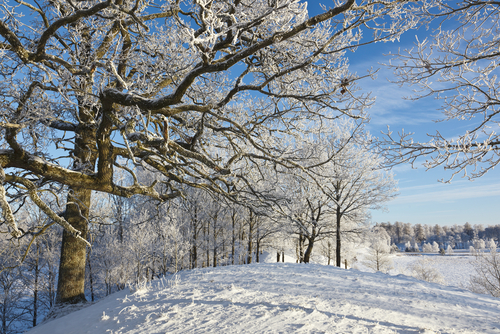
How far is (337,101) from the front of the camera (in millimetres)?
3797

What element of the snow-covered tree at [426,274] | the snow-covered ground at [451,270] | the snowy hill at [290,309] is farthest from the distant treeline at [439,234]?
the snowy hill at [290,309]

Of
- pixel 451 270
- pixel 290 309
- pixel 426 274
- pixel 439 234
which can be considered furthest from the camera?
pixel 439 234

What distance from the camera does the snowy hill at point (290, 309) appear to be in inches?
139

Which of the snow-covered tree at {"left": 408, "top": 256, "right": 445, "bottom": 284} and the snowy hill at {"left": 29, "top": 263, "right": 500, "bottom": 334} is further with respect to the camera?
the snow-covered tree at {"left": 408, "top": 256, "right": 445, "bottom": 284}

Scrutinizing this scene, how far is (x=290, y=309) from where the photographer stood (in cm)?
388

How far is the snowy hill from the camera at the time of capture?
139 inches

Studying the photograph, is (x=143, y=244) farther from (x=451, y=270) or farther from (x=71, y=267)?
(x=451, y=270)

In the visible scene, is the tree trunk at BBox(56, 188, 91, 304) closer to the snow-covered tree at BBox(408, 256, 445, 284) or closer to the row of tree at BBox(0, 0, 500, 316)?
the row of tree at BBox(0, 0, 500, 316)

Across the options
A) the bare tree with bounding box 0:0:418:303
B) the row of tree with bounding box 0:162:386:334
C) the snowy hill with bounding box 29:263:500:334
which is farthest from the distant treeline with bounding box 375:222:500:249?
the bare tree with bounding box 0:0:418:303

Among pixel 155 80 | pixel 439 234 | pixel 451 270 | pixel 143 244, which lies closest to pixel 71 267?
pixel 155 80

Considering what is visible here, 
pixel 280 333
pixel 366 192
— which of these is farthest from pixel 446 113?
pixel 366 192

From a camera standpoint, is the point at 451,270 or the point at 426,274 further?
the point at 451,270

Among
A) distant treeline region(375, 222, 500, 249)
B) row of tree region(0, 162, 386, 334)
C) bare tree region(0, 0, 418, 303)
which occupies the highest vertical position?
bare tree region(0, 0, 418, 303)

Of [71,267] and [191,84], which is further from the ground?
[191,84]
